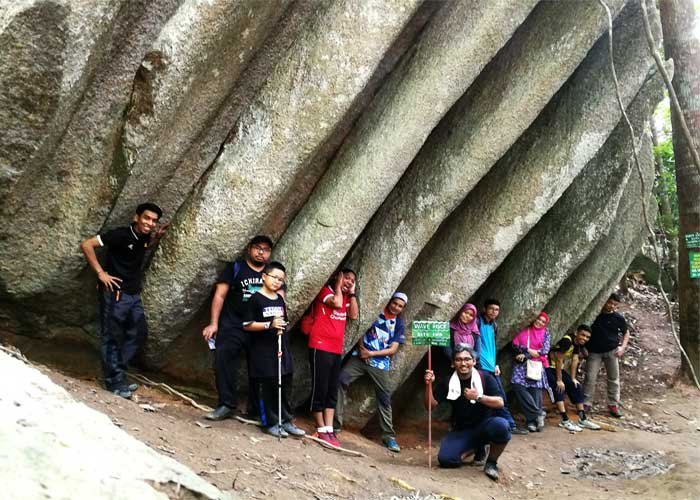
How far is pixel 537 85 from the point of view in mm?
5855

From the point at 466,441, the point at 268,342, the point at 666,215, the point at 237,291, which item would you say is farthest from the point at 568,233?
the point at 666,215

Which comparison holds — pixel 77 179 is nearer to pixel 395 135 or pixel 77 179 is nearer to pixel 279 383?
pixel 279 383

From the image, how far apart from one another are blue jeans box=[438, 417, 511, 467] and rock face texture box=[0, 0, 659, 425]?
3.79ft

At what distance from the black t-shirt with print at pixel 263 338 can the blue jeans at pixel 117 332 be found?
0.97m

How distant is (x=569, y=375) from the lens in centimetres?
831

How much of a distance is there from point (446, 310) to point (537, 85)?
103 inches

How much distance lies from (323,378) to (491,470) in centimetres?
179

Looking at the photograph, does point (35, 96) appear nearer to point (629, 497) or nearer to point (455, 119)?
point (455, 119)

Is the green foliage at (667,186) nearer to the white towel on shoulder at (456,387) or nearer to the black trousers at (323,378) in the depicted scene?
the white towel on shoulder at (456,387)

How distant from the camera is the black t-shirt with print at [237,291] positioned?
5230mm

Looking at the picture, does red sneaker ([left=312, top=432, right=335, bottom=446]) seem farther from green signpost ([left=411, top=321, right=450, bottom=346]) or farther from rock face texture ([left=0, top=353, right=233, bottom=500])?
rock face texture ([left=0, top=353, right=233, bottom=500])

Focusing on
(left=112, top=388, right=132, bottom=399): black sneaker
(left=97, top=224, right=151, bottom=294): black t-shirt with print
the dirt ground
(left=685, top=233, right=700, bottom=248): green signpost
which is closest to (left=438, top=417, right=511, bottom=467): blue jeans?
the dirt ground

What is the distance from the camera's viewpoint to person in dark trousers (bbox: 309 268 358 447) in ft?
18.6

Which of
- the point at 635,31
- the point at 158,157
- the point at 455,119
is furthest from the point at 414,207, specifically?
the point at 635,31
